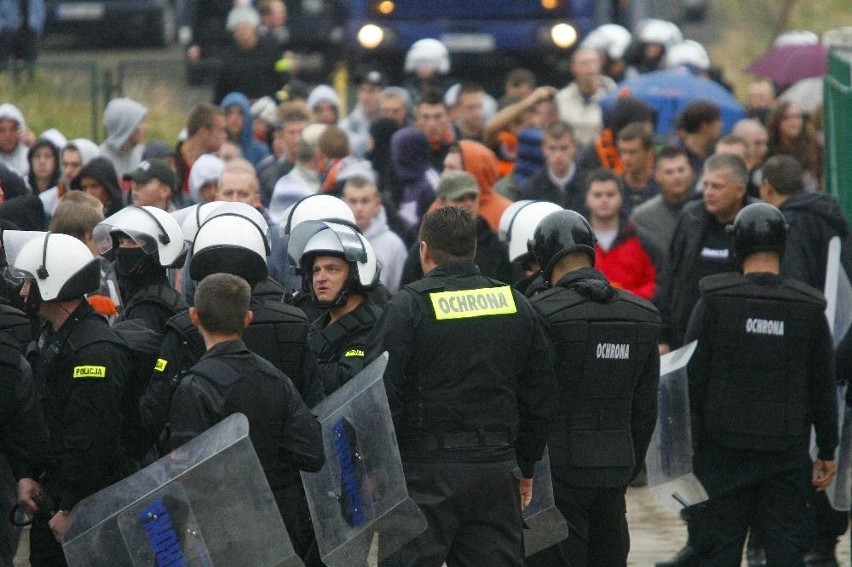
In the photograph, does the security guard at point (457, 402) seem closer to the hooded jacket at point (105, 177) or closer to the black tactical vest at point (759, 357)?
the black tactical vest at point (759, 357)

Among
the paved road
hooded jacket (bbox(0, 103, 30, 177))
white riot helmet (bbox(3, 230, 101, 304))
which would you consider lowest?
the paved road

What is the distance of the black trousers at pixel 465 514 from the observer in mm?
6672

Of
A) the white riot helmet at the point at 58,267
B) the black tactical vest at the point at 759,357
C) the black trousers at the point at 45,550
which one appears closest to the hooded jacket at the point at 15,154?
the white riot helmet at the point at 58,267

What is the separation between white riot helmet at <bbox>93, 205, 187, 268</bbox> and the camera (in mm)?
7434

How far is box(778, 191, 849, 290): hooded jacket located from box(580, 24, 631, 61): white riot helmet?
8.17 meters

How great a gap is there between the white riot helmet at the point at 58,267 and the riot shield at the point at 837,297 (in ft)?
11.8

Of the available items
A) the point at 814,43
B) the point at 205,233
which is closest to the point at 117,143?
the point at 205,233

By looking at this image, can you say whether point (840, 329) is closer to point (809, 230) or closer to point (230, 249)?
point (809, 230)

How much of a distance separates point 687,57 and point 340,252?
11.8m

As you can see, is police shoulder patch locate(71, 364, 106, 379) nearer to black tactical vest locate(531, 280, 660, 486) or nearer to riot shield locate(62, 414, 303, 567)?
riot shield locate(62, 414, 303, 567)

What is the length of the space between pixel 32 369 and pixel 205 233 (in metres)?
0.85

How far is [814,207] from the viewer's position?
9.45 metres

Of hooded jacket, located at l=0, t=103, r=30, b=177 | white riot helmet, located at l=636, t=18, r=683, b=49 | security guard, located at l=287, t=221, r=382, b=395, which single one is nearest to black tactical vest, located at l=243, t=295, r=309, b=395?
security guard, located at l=287, t=221, r=382, b=395

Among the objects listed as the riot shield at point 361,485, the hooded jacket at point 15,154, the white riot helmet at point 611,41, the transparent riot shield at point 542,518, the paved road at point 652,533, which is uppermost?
the white riot helmet at point 611,41
